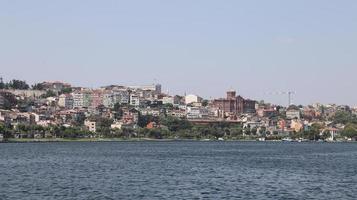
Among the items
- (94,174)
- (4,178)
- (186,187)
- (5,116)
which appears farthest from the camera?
(5,116)

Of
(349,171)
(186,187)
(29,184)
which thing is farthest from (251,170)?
(29,184)

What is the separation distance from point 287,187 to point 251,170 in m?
15.3

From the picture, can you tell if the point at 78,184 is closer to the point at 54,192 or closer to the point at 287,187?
the point at 54,192

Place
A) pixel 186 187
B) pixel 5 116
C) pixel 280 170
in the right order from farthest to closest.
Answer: pixel 5 116 < pixel 280 170 < pixel 186 187

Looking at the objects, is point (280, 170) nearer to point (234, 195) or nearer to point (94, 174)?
point (94, 174)

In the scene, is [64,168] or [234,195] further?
[64,168]

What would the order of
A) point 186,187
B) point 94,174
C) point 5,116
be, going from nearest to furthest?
point 186,187, point 94,174, point 5,116

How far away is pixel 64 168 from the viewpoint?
61312 millimetres

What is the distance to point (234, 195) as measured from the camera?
39.8 m

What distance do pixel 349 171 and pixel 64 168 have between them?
2221cm

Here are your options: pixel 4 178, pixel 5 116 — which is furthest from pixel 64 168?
pixel 5 116

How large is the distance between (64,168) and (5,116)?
5183 inches

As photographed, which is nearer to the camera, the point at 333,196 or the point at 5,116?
the point at 333,196

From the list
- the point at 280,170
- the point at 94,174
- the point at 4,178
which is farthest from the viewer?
the point at 280,170
